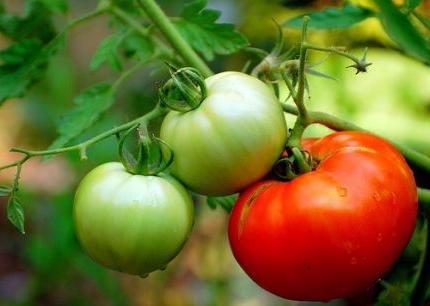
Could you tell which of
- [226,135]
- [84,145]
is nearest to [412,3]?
[226,135]

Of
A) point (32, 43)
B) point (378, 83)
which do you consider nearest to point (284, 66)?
point (32, 43)

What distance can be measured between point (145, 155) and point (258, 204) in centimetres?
13

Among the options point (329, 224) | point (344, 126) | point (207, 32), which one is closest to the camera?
point (329, 224)

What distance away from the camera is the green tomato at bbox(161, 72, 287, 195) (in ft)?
2.35

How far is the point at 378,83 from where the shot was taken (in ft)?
6.07

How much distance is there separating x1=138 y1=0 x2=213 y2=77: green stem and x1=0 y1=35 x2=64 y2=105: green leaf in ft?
0.79

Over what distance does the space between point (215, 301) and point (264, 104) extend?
143cm

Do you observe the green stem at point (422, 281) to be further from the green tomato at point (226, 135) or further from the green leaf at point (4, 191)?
the green leaf at point (4, 191)

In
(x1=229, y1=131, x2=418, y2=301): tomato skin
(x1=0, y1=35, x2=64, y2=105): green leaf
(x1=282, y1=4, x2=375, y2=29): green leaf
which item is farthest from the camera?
(x1=0, y1=35, x2=64, y2=105): green leaf

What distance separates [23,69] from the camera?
1069mm

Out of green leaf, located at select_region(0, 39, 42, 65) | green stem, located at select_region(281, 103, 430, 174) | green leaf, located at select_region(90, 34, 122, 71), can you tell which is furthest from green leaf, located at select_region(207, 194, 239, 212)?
green leaf, located at select_region(0, 39, 42, 65)

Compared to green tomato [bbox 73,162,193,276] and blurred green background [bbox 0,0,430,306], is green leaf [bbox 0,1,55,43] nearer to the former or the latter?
blurred green background [bbox 0,0,430,306]

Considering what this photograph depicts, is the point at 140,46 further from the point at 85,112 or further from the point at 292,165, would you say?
the point at 292,165

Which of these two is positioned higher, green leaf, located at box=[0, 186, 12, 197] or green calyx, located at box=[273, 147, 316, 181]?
green leaf, located at box=[0, 186, 12, 197]
